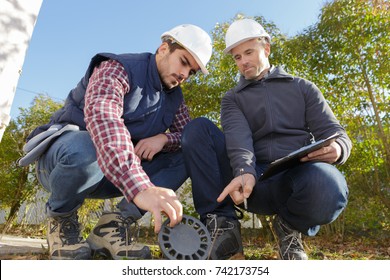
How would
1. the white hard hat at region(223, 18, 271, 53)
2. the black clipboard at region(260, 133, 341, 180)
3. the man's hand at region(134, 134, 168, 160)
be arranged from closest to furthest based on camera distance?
1. the black clipboard at region(260, 133, 341, 180)
2. the man's hand at region(134, 134, 168, 160)
3. the white hard hat at region(223, 18, 271, 53)

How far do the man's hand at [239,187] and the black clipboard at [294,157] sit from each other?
9cm

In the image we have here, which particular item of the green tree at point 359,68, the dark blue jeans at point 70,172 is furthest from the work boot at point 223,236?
the green tree at point 359,68

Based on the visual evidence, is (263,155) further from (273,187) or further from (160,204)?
(160,204)

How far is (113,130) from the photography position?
1.84m

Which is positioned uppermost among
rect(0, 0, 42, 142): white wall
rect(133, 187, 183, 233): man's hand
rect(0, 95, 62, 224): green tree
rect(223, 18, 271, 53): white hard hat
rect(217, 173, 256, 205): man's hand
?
rect(223, 18, 271, 53): white hard hat

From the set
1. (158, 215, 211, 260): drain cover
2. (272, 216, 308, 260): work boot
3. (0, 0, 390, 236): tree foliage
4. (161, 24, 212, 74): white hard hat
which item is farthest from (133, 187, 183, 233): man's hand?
(0, 0, 390, 236): tree foliage

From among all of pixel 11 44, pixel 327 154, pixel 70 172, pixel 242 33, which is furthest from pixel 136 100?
pixel 327 154

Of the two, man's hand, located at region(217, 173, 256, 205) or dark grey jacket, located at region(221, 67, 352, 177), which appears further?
dark grey jacket, located at region(221, 67, 352, 177)

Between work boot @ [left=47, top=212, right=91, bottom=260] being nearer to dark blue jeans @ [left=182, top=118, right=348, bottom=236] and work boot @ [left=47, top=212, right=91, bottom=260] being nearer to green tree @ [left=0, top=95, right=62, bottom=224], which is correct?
dark blue jeans @ [left=182, top=118, right=348, bottom=236]

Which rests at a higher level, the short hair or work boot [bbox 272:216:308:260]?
the short hair

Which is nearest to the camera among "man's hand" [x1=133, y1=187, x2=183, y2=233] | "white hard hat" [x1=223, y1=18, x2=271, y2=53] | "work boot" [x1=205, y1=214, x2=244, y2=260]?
"man's hand" [x1=133, y1=187, x2=183, y2=233]

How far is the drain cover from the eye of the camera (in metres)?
1.91

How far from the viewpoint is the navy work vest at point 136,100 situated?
2400 mm

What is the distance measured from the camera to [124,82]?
228 cm
